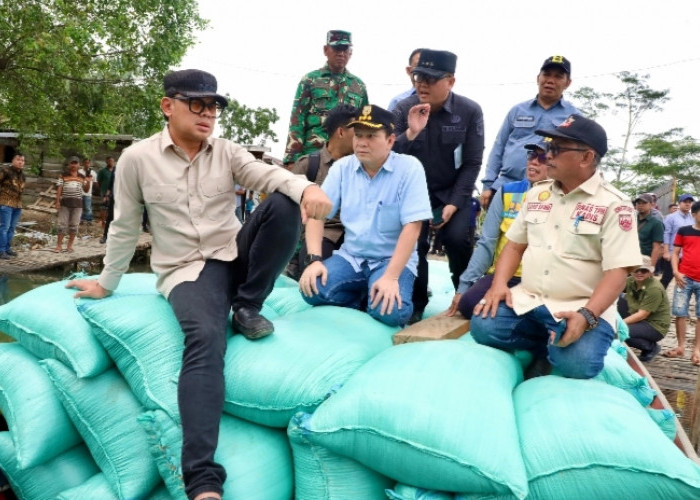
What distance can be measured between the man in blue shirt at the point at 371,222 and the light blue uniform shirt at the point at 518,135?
3.18 ft

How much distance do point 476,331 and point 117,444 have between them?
4.63 ft

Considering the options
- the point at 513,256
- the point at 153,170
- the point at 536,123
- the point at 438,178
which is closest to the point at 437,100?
the point at 438,178

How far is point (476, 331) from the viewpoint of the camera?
2500mm

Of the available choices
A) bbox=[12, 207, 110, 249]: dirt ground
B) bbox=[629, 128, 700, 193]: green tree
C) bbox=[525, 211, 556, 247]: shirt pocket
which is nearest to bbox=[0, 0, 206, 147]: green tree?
bbox=[12, 207, 110, 249]: dirt ground

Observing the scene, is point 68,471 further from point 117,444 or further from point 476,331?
point 476,331

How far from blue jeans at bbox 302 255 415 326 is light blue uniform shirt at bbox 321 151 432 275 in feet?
0.15

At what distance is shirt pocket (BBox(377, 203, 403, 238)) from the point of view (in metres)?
2.90

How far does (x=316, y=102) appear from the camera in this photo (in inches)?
160

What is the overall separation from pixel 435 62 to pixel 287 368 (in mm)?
1966

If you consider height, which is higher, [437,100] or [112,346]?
[437,100]

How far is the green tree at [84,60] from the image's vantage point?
8.50 meters

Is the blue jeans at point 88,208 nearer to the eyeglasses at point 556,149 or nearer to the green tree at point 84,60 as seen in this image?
the green tree at point 84,60

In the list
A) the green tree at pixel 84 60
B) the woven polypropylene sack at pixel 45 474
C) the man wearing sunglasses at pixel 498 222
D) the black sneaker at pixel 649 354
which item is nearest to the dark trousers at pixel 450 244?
the man wearing sunglasses at pixel 498 222

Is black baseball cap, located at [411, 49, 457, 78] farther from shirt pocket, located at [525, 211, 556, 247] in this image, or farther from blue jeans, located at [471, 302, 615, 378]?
blue jeans, located at [471, 302, 615, 378]
